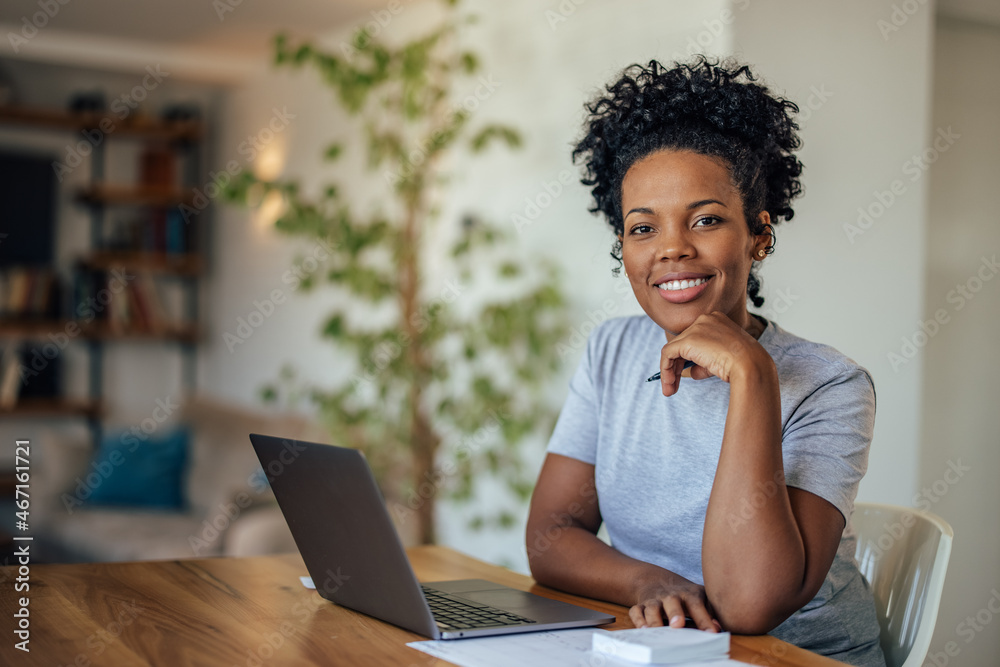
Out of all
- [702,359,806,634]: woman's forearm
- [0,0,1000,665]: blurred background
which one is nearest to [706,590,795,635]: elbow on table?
[702,359,806,634]: woman's forearm

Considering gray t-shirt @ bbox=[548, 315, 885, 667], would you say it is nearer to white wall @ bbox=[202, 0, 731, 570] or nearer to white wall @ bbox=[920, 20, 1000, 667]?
white wall @ bbox=[202, 0, 731, 570]

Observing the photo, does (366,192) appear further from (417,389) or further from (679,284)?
(679,284)

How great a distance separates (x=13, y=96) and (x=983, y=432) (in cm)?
504

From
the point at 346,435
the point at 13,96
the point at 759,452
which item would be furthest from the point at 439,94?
the point at 13,96

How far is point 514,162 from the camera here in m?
3.09

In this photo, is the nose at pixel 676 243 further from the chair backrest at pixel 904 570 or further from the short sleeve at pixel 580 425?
the chair backrest at pixel 904 570

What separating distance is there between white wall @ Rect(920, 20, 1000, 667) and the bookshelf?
4.16 meters

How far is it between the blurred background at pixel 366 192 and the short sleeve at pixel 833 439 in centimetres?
100

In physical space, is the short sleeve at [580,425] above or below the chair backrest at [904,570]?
above

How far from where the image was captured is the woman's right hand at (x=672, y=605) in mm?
1068

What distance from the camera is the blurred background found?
7.62ft

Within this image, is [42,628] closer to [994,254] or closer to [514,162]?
[514,162]

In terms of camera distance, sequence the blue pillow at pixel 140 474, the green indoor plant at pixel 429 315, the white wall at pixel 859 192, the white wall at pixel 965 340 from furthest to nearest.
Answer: the blue pillow at pixel 140 474
the green indoor plant at pixel 429 315
the white wall at pixel 965 340
the white wall at pixel 859 192

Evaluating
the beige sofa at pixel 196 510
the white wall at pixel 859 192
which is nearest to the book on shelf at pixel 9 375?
the beige sofa at pixel 196 510
